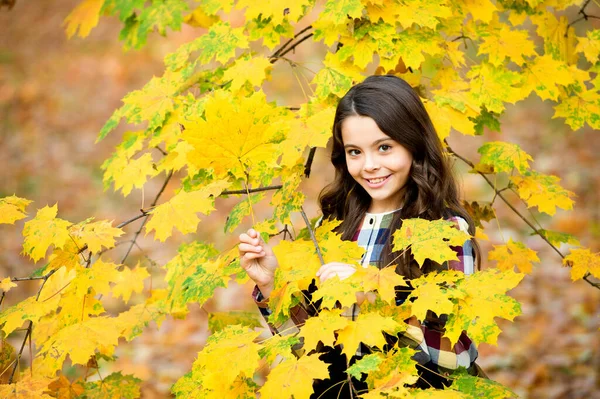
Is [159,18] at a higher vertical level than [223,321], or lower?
higher

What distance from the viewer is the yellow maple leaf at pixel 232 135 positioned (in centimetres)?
179

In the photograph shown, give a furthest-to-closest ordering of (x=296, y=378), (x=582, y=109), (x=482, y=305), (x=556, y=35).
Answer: (x=556, y=35) < (x=582, y=109) < (x=482, y=305) < (x=296, y=378)

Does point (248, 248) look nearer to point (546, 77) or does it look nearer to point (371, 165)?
point (371, 165)

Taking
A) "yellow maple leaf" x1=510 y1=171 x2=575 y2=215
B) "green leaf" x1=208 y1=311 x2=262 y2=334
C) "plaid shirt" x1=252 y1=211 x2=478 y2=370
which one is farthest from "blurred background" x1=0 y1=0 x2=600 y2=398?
"plaid shirt" x1=252 y1=211 x2=478 y2=370

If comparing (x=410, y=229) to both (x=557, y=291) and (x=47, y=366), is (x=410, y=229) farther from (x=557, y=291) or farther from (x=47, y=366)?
(x=557, y=291)

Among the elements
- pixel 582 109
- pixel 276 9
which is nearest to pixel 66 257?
pixel 276 9

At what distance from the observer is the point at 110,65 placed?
9938 millimetres

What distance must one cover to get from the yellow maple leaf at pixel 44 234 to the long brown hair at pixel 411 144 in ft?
3.20

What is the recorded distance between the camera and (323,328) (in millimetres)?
A: 1614

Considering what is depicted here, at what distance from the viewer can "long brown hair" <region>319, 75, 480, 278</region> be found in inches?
82.2

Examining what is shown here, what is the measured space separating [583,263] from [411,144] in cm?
93

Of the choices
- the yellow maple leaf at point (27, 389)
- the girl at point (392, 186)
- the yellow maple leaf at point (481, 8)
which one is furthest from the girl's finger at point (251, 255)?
the yellow maple leaf at point (481, 8)

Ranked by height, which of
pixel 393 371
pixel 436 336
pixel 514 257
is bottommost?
pixel 514 257

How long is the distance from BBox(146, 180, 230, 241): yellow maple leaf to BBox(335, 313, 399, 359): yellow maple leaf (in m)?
0.55
